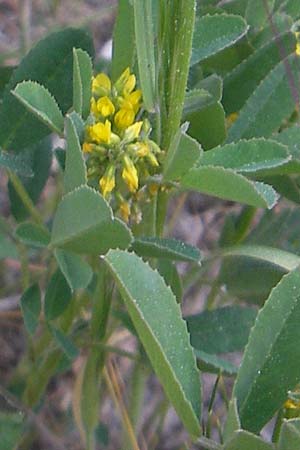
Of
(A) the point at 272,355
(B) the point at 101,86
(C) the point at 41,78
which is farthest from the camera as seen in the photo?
(C) the point at 41,78

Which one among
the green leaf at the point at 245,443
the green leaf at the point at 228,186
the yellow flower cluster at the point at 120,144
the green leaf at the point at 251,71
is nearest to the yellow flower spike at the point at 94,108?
the yellow flower cluster at the point at 120,144

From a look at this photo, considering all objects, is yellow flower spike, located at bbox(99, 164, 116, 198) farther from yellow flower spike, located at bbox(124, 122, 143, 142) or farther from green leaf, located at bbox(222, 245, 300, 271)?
green leaf, located at bbox(222, 245, 300, 271)

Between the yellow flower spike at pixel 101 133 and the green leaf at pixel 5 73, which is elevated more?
the yellow flower spike at pixel 101 133

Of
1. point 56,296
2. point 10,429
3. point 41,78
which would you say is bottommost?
point 10,429

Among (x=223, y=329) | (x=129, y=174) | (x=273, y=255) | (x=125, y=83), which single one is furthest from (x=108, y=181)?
(x=223, y=329)

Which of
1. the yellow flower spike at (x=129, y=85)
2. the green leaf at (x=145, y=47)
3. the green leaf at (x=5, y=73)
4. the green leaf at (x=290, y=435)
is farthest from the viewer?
the green leaf at (x=5, y=73)

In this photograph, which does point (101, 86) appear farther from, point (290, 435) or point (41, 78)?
point (290, 435)

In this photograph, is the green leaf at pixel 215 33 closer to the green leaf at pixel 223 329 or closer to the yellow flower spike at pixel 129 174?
the yellow flower spike at pixel 129 174

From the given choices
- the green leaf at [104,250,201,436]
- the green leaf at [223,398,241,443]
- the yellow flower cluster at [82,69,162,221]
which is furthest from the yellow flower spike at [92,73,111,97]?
the green leaf at [223,398,241,443]
